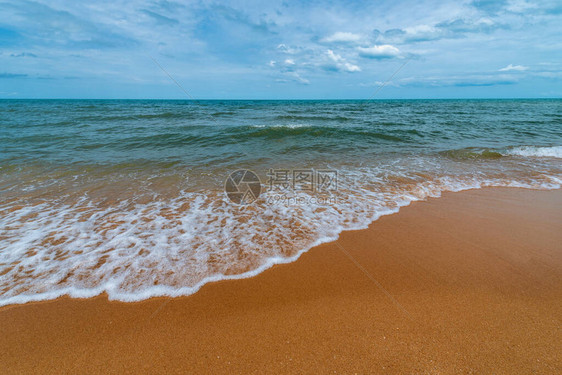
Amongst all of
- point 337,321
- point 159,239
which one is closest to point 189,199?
point 159,239

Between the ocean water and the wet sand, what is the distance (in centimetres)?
30

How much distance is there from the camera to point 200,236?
3600mm

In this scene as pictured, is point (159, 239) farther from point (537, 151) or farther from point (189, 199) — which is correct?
point (537, 151)

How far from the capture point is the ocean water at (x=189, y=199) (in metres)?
2.87

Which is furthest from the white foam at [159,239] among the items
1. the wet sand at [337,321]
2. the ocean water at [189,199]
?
the wet sand at [337,321]

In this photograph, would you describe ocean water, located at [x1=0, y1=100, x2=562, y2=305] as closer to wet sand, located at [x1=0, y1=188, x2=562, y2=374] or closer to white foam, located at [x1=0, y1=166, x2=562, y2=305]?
white foam, located at [x1=0, y1=166, x2=562, y2=305]

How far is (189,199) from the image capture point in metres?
4.99

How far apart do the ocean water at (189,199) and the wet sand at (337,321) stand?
297 millimetres

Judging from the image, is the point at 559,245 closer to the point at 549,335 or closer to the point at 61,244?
the point at 549,335

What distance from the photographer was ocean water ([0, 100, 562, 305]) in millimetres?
2865

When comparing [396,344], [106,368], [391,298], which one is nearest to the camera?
[106,368]

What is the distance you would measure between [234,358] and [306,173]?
5533 millimetres

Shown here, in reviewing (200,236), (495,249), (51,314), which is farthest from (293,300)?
(495,249)

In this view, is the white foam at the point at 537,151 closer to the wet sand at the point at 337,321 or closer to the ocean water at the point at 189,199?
the ocean water at the point at 189,199
